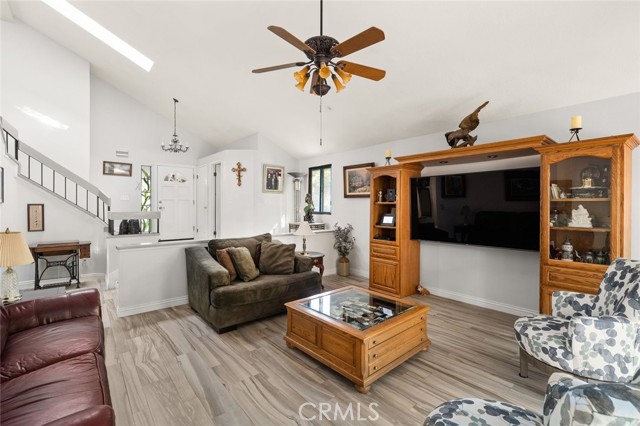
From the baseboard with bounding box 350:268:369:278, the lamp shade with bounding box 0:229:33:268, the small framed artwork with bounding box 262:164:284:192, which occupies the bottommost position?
the baseboard with bounding box 350:268:369:278

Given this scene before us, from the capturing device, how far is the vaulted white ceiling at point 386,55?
A: 2.49 meters

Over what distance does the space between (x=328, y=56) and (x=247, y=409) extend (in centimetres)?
251

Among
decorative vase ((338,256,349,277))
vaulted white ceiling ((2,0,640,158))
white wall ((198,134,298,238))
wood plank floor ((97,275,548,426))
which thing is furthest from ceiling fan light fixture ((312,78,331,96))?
white wall ((198,134,298,238))

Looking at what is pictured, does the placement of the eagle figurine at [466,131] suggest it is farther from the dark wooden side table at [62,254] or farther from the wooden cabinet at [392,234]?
the dark wooden side table at [62,254]

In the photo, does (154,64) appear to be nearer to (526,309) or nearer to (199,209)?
(199,209)

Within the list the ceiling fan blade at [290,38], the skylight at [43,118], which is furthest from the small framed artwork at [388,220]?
the skylight at [43,118]

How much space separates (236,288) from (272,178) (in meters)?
3.54

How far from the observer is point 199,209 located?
7227 millimetres

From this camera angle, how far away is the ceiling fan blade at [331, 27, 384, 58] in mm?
1802

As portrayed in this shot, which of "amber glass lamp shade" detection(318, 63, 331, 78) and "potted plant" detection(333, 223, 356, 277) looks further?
"potted plant" detection(333, 223, 356, 277)

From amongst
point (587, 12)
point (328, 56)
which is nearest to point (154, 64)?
point (328, 56)

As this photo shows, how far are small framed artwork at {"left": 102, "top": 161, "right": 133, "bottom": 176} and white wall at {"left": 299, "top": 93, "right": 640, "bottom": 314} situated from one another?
514 centimetres

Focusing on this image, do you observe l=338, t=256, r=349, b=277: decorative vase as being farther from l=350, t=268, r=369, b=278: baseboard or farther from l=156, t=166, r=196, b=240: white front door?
l=156, t=166, r=196, b=240: white front door

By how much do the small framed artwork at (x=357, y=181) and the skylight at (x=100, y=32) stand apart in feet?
12.5
